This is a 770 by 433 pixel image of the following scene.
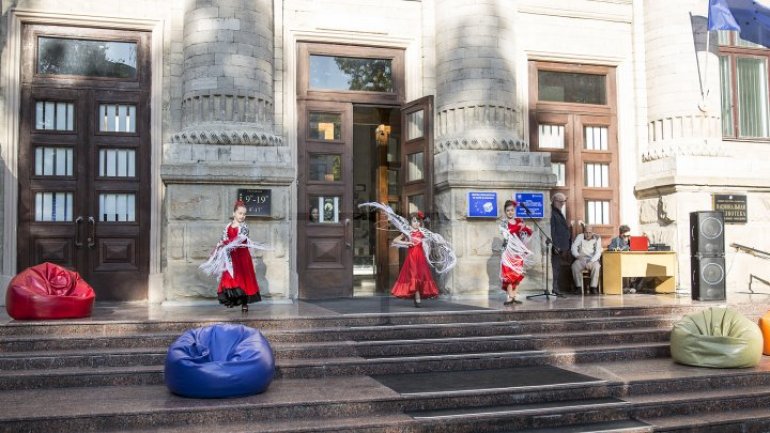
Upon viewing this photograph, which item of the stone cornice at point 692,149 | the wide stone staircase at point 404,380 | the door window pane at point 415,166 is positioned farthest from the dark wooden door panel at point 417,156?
the stone cornice at point 692,149

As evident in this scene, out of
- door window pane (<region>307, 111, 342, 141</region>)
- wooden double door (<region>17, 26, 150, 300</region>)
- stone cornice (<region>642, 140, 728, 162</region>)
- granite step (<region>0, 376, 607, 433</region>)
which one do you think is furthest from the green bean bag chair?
wooden double door (<region>17, 26, 150, 300</region>)

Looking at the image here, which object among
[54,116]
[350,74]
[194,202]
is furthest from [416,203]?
[54,116]

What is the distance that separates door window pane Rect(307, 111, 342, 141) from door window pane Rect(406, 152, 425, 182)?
1.41m

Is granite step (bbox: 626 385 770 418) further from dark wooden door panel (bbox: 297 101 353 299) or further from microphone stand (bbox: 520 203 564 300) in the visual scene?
dark wooden door panel (bbox: 297 101 353 299)

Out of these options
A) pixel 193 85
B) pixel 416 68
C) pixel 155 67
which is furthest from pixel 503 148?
pixel 155 67

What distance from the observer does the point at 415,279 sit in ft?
35.8

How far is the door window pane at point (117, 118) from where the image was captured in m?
12.5

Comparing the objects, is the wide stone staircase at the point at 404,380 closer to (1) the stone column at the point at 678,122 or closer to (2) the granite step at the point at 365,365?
(2) the granite step at the point at 365,365

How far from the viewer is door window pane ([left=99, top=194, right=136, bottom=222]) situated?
1246cm

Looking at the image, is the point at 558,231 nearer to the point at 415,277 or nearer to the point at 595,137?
the point at 595,137

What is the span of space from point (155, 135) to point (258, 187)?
2.33 meters

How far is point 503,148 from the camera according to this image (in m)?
13.0

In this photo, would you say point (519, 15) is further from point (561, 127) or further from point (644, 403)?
point (644, 403)

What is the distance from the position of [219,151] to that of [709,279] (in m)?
8.17
